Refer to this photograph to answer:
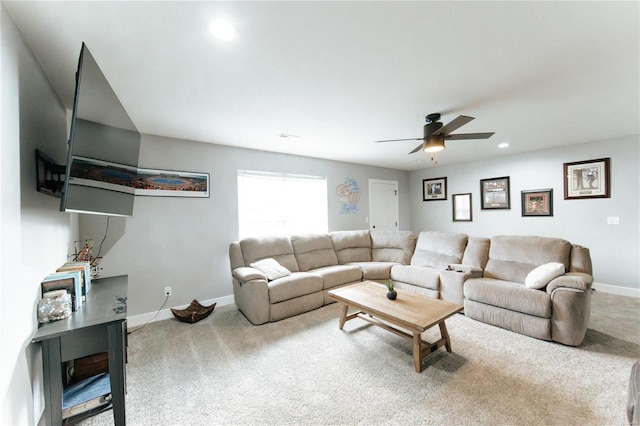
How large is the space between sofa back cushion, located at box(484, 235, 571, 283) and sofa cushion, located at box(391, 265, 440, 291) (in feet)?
2.07

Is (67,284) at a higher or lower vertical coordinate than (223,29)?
lower

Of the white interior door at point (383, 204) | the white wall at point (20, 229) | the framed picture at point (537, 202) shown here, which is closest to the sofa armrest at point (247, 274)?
the white wall at point (20, 229)

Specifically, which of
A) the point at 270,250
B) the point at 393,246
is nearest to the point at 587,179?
the point at 393,246

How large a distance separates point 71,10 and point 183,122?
1.54 m

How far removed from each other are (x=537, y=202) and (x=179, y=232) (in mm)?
5994

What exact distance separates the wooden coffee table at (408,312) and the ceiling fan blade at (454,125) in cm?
165

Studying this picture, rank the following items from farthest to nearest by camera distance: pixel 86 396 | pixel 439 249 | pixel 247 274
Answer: pixel 439 249 < pixel 247 274 < pixel 86 396

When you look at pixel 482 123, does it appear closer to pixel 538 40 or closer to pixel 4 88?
pixel 538 40

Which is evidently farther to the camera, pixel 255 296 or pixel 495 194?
pixel 495 194

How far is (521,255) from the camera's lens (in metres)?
3.12

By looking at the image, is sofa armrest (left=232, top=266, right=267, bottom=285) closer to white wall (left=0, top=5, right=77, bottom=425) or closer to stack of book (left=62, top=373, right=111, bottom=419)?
stack of book (left=62, top=373, right=111, bottom=419)

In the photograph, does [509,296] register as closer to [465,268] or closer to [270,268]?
[465,268]

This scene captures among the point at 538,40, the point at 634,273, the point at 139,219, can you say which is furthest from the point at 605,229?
the point at 139,219

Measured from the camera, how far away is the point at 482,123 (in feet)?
10.1
